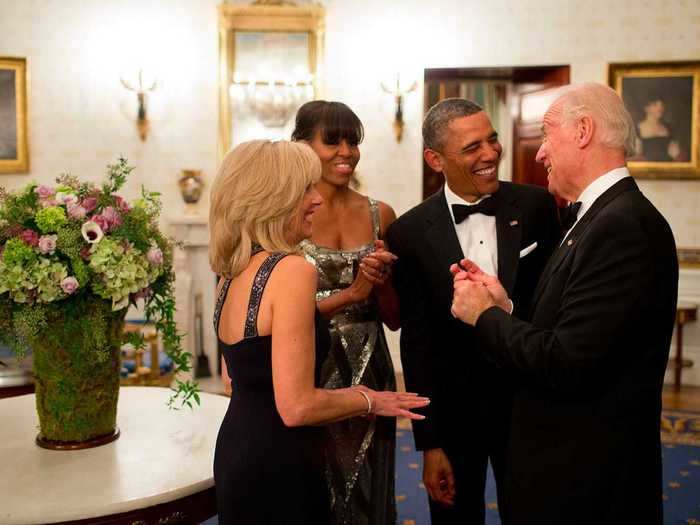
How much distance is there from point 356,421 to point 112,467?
814mm

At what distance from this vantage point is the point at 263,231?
1.74 metres

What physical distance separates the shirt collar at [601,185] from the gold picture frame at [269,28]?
514 cm

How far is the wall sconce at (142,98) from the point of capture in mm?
6621

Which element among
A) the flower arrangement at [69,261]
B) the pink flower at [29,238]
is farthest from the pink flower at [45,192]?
the pink flower at [29,238]

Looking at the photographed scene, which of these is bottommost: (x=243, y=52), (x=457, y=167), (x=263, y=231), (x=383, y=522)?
(x=383, y=522)

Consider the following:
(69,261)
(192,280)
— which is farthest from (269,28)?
(69,261)

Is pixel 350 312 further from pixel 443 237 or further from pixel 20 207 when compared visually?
pixel 20 207

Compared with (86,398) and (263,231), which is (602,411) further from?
(86,398)

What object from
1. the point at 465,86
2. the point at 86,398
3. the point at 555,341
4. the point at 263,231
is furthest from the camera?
the point at 465,86

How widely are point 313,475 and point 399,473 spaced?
2.59 m

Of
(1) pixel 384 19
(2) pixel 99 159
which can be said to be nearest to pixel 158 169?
(2) pixel 99 159

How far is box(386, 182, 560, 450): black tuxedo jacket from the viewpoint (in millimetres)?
2314

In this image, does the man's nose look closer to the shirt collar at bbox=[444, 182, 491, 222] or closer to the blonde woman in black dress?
the shirt collar at bbox=[444, 182, 491, 222]

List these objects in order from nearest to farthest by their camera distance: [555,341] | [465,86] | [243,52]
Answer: [555,341], [243,52], [465,86]
